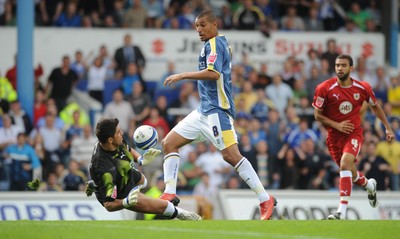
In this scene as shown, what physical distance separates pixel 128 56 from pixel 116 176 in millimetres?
10518

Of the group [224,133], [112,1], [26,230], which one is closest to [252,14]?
[112,1]

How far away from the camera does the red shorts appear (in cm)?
1465

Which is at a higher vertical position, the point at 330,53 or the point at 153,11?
the point at 153,11

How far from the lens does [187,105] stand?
74.2ft

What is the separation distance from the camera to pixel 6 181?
20.0 metres

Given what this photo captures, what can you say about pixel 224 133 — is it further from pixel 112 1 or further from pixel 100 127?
pixel 112 1

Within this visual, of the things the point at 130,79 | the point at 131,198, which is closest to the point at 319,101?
the point at 131,198

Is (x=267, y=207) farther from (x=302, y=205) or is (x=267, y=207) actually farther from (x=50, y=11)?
(x=50, y=11)

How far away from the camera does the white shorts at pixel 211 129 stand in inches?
525

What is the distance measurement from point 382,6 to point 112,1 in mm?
6817

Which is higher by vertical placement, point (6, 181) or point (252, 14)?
point (252, 14)

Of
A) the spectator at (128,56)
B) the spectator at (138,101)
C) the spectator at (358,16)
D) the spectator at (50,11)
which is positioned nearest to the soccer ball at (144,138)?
the spectator at (138,101)

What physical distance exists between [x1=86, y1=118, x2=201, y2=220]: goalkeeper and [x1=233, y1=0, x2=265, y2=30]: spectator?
12585 millimetres

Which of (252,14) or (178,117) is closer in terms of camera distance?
(178,117)
